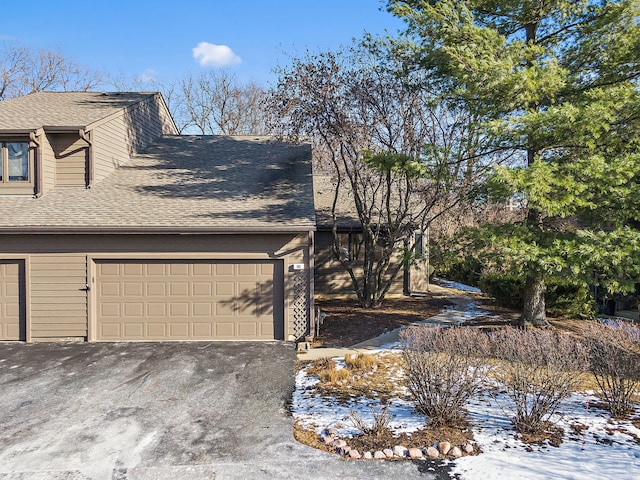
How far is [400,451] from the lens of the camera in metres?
4.65

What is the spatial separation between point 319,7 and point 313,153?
4445 millimetres

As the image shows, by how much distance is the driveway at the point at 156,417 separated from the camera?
14.5 feet

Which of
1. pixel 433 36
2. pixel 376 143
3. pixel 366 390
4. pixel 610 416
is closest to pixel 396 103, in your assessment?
pixel 376 143

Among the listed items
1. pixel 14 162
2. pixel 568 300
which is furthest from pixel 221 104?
pixel 568 300

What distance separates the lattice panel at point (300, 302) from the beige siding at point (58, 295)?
464 centimetres

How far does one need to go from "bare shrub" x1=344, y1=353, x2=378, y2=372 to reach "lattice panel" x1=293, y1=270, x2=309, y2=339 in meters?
1.78

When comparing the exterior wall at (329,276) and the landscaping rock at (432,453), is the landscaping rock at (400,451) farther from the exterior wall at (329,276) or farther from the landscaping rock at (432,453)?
the exterior wall at (329,276)

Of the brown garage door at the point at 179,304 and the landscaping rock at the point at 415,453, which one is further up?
the brown garage door at the point at 179,304

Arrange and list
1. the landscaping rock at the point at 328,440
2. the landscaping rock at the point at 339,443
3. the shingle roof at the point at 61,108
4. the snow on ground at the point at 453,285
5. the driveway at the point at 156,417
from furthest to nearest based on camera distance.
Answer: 1. the snow on ground at the point at 453,285
2. the shingle roof at the point at 61,108
3. the landscaping rock at the point at 328,440
4. the landscaping rock at the point at 339,443
5. the driveway at the point at 156,417

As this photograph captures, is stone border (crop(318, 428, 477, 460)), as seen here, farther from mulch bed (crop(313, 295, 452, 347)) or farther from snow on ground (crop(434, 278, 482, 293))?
snow on ground (crop(434, 278, 482, 293))

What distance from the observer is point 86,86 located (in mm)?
27531

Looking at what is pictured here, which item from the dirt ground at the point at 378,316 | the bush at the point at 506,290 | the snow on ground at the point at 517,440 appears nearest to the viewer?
the snow on ground at the point at 517,440

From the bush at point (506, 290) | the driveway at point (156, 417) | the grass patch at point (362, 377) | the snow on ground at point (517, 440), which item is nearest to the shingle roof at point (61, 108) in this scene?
the driveway at point (156, 417)

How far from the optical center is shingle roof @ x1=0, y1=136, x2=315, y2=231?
934 cm
